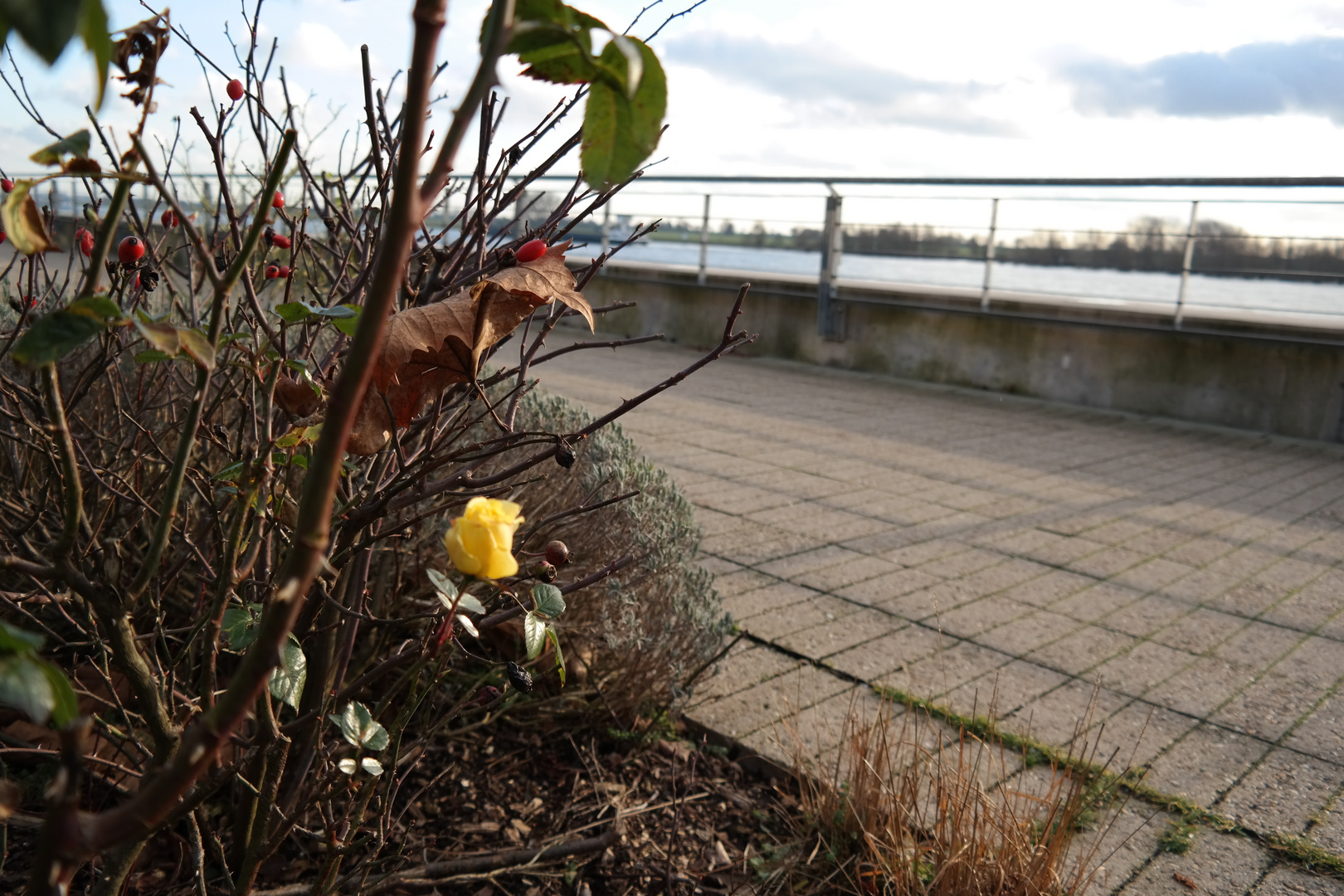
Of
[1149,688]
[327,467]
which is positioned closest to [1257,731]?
[1149,688]

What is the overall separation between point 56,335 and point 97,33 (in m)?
0.30

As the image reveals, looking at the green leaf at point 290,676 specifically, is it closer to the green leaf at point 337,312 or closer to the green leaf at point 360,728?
the green leaf at point 360,728

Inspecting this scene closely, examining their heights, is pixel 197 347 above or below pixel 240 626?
above

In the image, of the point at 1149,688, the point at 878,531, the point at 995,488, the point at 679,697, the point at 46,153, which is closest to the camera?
the point at 46,153

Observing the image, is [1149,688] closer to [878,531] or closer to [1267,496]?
[878,531]

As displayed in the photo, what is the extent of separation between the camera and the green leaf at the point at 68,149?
0.76m

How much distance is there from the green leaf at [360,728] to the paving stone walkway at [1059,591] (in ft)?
4.36

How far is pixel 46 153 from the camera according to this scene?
76cm

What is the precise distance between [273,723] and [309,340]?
0.67m

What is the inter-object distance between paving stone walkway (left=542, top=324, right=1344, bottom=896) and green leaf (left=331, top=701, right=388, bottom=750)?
133cm

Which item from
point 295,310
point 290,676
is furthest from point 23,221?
point 290,676

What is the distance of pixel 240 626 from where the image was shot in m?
1.16

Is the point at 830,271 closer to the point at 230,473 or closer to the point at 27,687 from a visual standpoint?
the point at 230,473

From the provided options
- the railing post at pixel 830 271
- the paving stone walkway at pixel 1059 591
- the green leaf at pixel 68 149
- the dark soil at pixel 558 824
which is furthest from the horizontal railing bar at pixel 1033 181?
the green leaf at pixel 68 149
